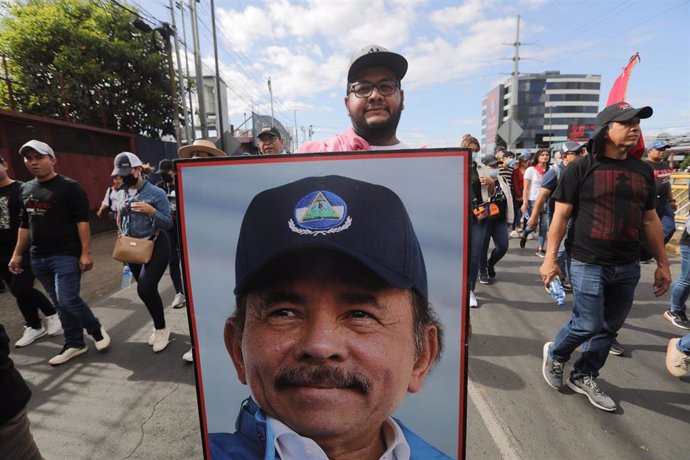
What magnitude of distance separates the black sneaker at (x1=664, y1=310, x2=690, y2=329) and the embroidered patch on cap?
4.46 meters

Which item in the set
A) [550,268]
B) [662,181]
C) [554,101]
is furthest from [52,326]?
[554,101]

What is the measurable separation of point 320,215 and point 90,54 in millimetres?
19247

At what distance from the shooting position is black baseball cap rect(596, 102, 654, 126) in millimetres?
2102

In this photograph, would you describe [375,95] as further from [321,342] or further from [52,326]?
[52,326]

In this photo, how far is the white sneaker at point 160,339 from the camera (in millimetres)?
3361

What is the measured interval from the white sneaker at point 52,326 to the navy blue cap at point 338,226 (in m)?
4.08

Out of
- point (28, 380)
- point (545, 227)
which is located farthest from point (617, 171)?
point (28, 380)

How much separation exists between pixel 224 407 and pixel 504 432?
1.87 meters

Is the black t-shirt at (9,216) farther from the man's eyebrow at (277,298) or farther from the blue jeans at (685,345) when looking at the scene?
the blue jeans at (685,345)

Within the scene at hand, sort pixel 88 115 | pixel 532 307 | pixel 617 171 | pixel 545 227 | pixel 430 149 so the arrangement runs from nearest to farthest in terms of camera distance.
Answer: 1. pixel 430 149
2. pixel 617 171
3. pixel 532 307
4. pixel 545 227
5. pixel 88 115

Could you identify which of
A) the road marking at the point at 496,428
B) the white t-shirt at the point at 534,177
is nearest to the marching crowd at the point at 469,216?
the road marking at the point at 496,428

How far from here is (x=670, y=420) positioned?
2.31 m

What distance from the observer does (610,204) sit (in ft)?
7.28

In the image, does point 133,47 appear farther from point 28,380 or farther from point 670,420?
point 670,420
